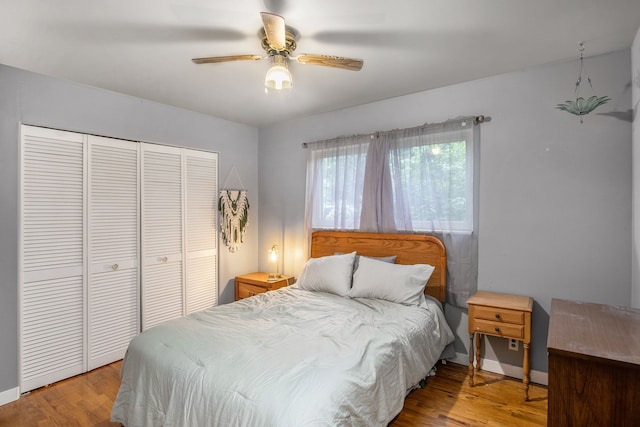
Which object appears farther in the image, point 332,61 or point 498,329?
point 498,329

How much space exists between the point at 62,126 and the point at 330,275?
2.60 metres

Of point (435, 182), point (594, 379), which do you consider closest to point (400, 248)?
point (435, 182)

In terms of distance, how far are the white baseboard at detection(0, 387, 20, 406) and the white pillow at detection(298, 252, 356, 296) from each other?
7.54 feet

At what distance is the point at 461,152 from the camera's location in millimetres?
2846

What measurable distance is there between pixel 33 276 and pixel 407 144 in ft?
10.9

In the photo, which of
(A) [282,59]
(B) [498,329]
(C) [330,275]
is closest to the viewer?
(A) [282,59]

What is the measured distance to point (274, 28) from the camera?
165 cm

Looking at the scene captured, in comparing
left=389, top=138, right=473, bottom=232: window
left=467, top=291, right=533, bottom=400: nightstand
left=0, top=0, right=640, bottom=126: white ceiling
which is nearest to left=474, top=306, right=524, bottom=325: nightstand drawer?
left=467, top=291, right=533, bottom=400: nightstand

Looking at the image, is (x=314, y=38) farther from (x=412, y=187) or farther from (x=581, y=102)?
(x=581, y=102)

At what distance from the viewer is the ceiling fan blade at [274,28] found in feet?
5.12

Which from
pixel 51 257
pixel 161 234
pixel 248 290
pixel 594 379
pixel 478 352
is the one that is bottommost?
pixel 478 352

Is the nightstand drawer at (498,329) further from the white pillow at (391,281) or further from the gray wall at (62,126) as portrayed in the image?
the gray wall at (62,126)

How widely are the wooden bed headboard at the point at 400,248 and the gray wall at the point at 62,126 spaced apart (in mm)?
1430

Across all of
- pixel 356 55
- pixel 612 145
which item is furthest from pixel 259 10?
pixel 612 145
